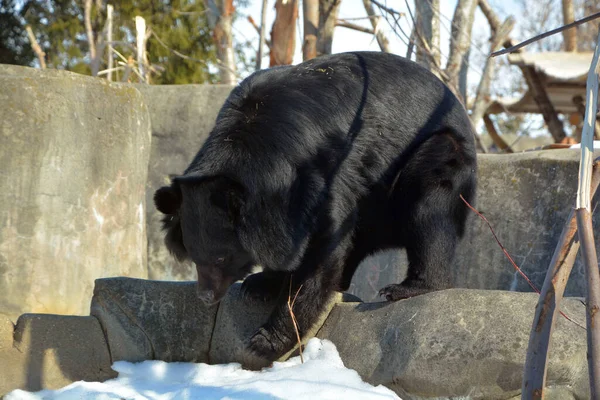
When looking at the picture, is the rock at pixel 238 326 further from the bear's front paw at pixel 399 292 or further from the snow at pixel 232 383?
the bear's front paw at pixel 399 292

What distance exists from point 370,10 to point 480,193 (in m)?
4.80

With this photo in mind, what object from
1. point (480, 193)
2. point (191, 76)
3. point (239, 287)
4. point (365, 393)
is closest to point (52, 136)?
point (239, 287)

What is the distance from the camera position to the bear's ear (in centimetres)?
397

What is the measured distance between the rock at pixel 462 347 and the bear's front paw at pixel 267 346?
385 mm

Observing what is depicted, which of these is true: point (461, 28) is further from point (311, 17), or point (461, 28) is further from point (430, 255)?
point (430, 255)

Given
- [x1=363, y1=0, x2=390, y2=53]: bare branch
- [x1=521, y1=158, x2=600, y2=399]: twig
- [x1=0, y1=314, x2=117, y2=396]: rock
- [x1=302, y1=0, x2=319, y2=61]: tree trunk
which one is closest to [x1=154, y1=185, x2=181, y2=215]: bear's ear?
[x1=0, y1=314, x2=117, y2=396]: rock

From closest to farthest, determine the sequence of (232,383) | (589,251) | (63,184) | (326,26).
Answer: (589,251), (232,383), (63,184), (326,26)

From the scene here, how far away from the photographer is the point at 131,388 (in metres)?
3.62

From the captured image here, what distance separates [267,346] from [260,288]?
1.34 ft

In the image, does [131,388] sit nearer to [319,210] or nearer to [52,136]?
[319,210]

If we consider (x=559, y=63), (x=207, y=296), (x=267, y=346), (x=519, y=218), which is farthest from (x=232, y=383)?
(x=559, y=63)

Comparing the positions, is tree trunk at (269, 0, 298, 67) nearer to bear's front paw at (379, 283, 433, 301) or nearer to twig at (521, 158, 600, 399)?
bear's front paw at (379, 283, 433, 301)

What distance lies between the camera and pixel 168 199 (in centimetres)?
403

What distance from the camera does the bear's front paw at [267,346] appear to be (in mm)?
3896
